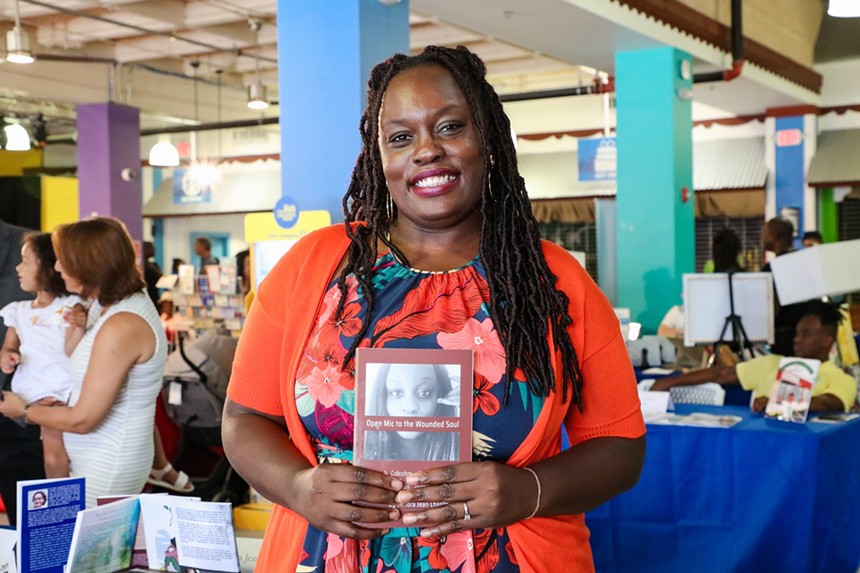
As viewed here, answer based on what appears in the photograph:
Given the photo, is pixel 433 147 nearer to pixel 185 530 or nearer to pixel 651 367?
pixel 185 530

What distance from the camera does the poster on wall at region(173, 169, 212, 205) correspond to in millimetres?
17891

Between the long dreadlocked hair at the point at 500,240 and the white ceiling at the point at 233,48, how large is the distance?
564 centimetres

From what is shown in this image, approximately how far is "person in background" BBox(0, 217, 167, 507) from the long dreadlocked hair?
179 cm

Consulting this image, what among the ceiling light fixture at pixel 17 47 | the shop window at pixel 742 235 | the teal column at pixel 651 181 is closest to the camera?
the teal column at pixel 651 181

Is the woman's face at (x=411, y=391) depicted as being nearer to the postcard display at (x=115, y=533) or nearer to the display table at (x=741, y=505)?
the postcard display at (x=115, y=533)

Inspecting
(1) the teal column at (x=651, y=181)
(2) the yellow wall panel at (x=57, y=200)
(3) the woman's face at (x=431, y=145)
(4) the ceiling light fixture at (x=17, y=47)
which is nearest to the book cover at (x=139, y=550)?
(3) the woman's face at (x=431, y=145)

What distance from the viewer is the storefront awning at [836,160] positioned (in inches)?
500

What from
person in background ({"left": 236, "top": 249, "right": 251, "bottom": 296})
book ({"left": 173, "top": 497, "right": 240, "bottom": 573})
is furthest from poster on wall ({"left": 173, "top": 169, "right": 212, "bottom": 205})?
book ({"left": 173, "top": 497, "right": 240, "bottom": 573})

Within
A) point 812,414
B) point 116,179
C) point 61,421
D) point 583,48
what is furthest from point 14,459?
point 116,179

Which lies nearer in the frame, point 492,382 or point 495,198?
point 492,382

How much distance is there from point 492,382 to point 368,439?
0.21m

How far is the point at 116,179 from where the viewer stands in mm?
12680

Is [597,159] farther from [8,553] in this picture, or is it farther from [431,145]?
[431,145]

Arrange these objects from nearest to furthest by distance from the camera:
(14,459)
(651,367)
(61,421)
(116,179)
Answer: (61,421)
(14,459)
(651,367)
(116,179)
